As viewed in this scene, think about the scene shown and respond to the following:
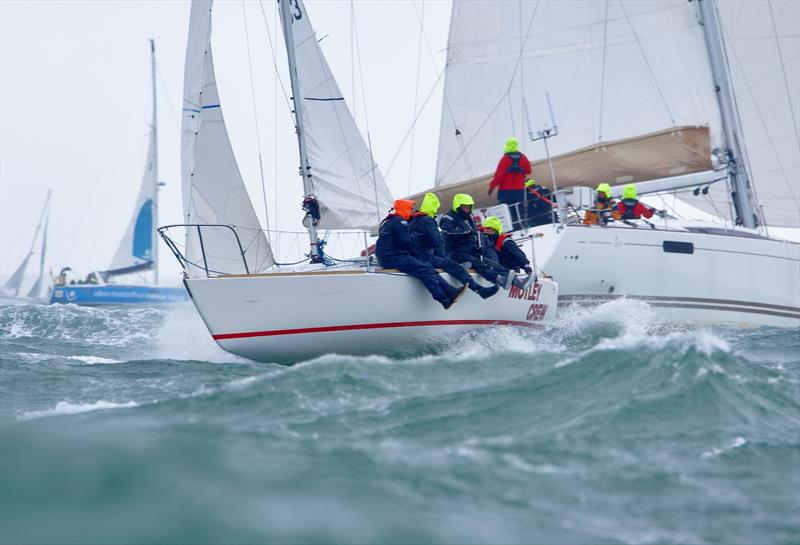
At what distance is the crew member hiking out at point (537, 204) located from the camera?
1412 centimetres

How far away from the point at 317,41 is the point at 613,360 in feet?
27.3

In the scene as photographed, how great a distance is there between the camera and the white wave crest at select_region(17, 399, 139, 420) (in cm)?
631

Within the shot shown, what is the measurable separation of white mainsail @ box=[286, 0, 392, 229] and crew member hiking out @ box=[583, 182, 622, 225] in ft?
9.23

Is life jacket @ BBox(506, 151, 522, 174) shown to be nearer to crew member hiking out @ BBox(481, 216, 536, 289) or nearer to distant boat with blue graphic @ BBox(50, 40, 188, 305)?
crew member hiking out @ BBox(481, 216, 536, 289)

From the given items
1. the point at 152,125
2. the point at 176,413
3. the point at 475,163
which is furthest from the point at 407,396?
the point at 152,125

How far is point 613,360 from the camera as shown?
7148 millimetres

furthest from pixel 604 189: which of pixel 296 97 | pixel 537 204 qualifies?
pixel 296 97

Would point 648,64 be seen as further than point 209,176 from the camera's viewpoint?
Yes

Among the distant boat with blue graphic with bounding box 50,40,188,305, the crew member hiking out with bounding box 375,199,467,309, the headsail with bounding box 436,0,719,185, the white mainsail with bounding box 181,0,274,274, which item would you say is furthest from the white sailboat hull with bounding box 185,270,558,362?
the distant boat with blue graphic with bounding box 50,40,188,305

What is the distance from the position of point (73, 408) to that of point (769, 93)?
12.5m

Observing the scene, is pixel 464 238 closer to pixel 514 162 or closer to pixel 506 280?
pixel 506 280

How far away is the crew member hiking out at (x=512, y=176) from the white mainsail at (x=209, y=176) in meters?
3.34

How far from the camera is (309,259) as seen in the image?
1185 centimetres

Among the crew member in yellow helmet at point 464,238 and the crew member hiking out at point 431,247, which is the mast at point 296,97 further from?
the crew member hiking out at point 431,247
